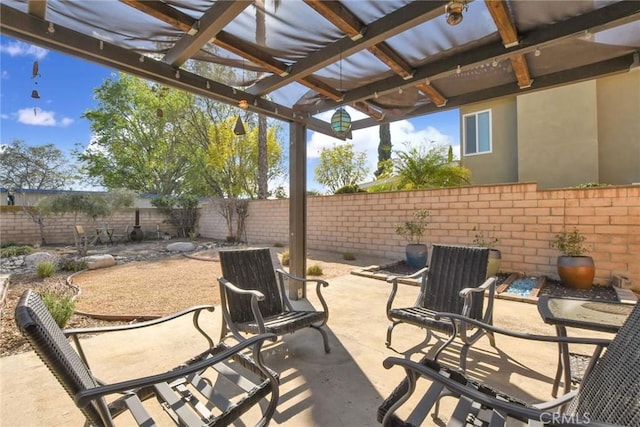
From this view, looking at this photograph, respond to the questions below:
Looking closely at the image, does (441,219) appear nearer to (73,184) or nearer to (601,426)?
(601,426)

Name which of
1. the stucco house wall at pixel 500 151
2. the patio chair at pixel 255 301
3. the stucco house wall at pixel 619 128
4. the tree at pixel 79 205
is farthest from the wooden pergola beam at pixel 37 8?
the stucco house wall at pixel 619 128

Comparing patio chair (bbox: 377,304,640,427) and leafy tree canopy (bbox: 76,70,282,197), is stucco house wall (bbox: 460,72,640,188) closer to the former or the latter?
patio chair (bbox: 377,304,640,427)

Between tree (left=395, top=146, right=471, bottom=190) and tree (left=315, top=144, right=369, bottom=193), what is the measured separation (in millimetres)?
7679

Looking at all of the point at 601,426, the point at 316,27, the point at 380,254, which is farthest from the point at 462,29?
the point at 380,254

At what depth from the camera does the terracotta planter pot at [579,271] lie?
181 inches

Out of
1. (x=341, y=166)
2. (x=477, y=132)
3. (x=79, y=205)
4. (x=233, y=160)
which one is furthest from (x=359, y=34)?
(x=341, y=166)

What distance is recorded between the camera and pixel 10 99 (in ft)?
49.2

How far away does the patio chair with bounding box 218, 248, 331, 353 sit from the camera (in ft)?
8.11

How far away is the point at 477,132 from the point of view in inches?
376

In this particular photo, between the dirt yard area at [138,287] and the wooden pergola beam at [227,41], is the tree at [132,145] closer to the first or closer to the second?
the dirt yard area at [138,287]

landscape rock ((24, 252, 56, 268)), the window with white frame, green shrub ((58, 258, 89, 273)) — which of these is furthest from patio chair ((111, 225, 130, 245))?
the window with white frame

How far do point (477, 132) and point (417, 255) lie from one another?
18.1ft

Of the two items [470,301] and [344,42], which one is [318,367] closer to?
[470,301]

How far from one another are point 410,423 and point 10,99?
2178 centimetres
